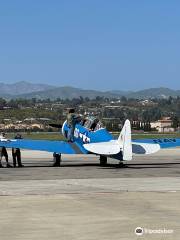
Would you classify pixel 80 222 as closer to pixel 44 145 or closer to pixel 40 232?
pixel 40 232

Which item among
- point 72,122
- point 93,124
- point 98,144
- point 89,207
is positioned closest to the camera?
point 89,207

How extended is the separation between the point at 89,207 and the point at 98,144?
44.8 ft

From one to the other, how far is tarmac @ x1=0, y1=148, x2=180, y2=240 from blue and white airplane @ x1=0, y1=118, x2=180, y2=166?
12.5 ft

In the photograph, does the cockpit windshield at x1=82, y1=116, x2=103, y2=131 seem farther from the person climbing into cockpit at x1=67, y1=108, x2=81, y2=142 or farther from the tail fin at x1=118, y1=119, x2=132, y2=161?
the tail fin at x1=118, y1=119, x2=132, y2=161

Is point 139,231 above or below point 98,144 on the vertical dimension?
below

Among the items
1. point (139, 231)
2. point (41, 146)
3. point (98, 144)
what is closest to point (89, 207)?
point (139, 231)

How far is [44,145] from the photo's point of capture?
30.2 metres

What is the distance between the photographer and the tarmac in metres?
11.1

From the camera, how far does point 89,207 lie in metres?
14.3

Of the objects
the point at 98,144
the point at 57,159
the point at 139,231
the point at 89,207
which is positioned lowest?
the point at 57,159

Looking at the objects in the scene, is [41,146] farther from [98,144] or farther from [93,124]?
[98,144]

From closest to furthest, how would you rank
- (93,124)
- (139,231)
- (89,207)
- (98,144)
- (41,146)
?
(139,231) → (89,207) → (98,144) → (41,146) → (93,124)

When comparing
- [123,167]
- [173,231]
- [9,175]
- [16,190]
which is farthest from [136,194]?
[123,167]

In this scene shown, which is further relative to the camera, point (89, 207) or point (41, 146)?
point (41, 146)
